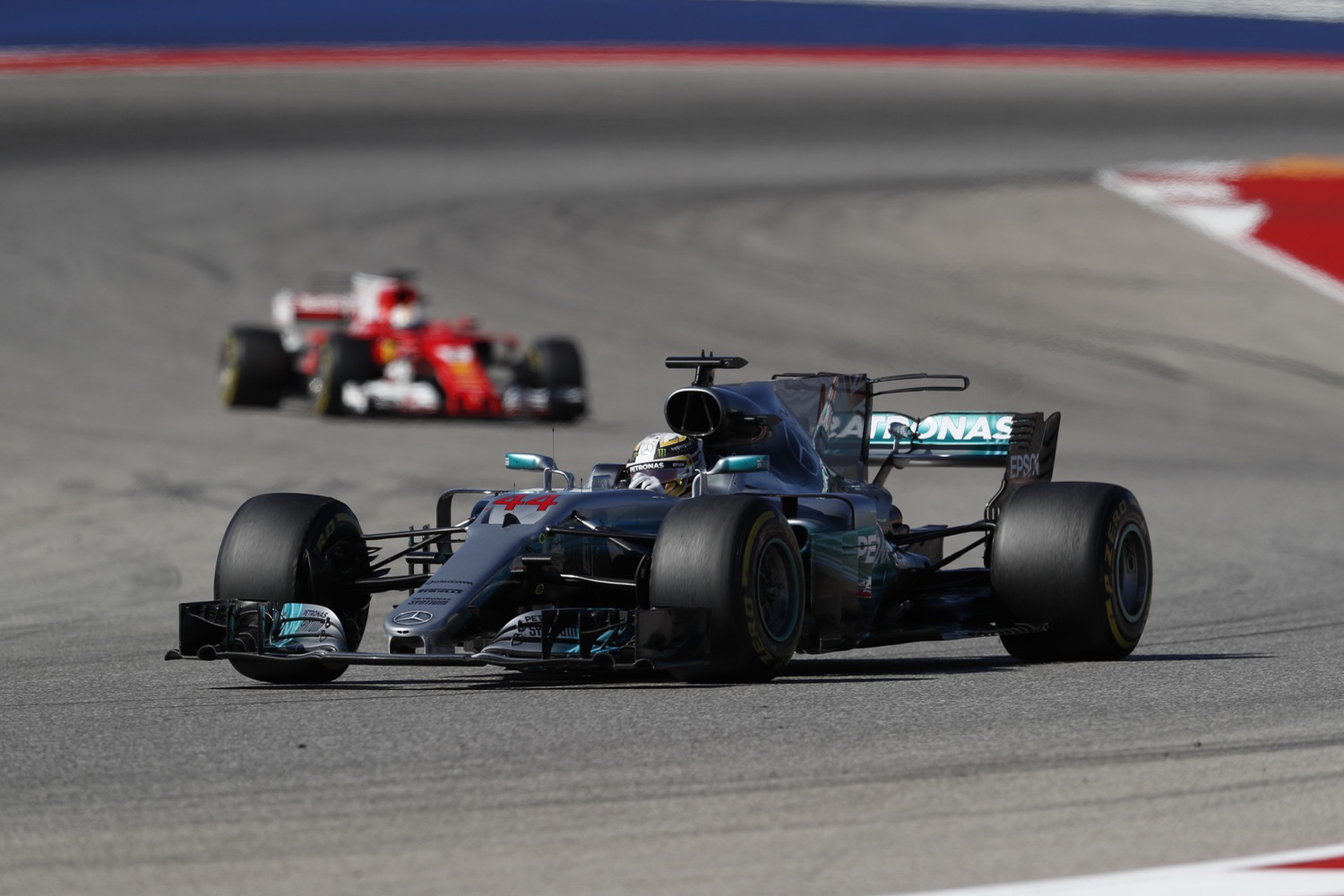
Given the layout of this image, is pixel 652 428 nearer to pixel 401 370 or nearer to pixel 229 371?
pixel 401 370

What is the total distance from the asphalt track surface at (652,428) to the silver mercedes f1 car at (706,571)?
0.23m

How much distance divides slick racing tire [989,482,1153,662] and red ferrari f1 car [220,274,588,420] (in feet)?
44.8

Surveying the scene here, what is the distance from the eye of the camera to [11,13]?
150ft

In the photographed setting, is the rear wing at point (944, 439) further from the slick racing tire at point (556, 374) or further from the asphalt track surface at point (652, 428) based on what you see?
the slick racing tire at point (556, 374)

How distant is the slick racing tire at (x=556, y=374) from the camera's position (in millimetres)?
23453

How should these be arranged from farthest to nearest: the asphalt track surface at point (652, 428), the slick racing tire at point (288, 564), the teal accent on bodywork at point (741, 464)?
the teal accent on bodywork at point (741, 464)
the slick racing tire at point (288, 564)
the asphalt track surface at point (652, 428)

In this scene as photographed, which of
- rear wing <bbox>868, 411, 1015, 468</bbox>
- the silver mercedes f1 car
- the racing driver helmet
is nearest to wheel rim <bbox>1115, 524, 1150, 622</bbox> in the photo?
the silver mercedes f1 car

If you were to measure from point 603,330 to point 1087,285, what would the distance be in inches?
329

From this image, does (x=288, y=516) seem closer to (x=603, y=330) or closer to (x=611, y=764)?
(x=611, y=764)

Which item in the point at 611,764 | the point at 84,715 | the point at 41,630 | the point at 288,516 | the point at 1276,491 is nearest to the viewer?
the point at 611,764

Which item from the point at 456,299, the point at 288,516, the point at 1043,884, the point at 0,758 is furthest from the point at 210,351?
the point at 1043,884

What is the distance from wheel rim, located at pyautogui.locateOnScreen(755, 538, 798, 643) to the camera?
892cm

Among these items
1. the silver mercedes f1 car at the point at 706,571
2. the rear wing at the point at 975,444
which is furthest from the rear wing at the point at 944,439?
the silver mercedes f1 car at the point at 706,571

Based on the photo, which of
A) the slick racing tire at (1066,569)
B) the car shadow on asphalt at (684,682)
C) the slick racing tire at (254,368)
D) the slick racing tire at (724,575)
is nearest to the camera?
the slick racing tire at (724,575)
